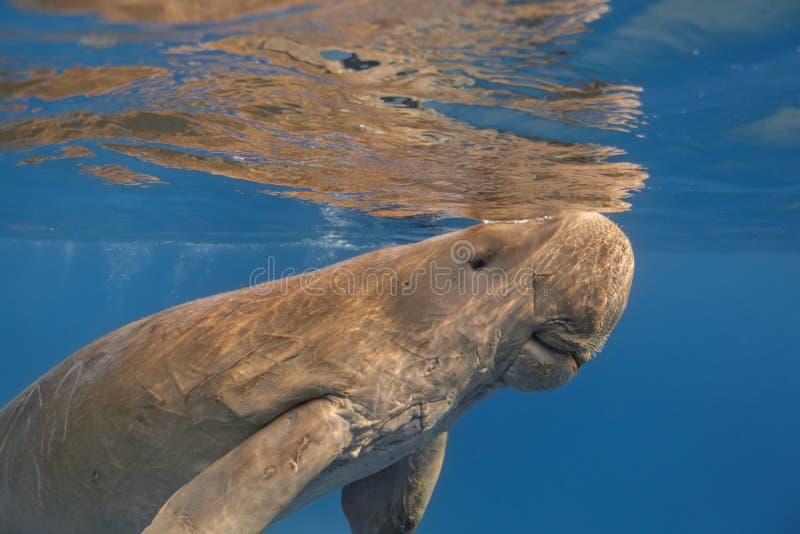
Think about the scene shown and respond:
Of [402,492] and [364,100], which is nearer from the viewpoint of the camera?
[402,492]

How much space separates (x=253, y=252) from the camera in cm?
3553

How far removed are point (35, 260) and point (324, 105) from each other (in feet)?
169

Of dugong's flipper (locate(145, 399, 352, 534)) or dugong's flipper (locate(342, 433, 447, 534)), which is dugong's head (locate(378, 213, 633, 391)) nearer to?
dugong's flipper (locate(145, 399, 352, 534))

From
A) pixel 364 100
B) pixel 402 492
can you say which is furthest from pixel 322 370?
pixel 364 100

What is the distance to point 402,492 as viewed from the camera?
4488mm

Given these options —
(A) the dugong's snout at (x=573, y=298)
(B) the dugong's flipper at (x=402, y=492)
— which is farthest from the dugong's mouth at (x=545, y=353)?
(B) the dugong's flipper at (x=402, y=492)

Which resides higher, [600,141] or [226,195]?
[600,141]

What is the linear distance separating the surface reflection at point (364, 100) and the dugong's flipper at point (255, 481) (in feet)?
11.3

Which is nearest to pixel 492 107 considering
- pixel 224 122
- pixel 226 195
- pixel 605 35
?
pixel 605 35

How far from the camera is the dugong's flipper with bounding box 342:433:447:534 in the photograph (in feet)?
14.7

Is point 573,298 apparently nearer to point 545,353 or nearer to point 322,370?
point 545,353

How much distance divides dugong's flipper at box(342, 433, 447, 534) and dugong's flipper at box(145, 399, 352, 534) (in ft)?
5.83

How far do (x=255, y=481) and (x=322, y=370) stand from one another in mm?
684

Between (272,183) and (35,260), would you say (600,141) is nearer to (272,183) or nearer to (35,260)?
(272,183)
